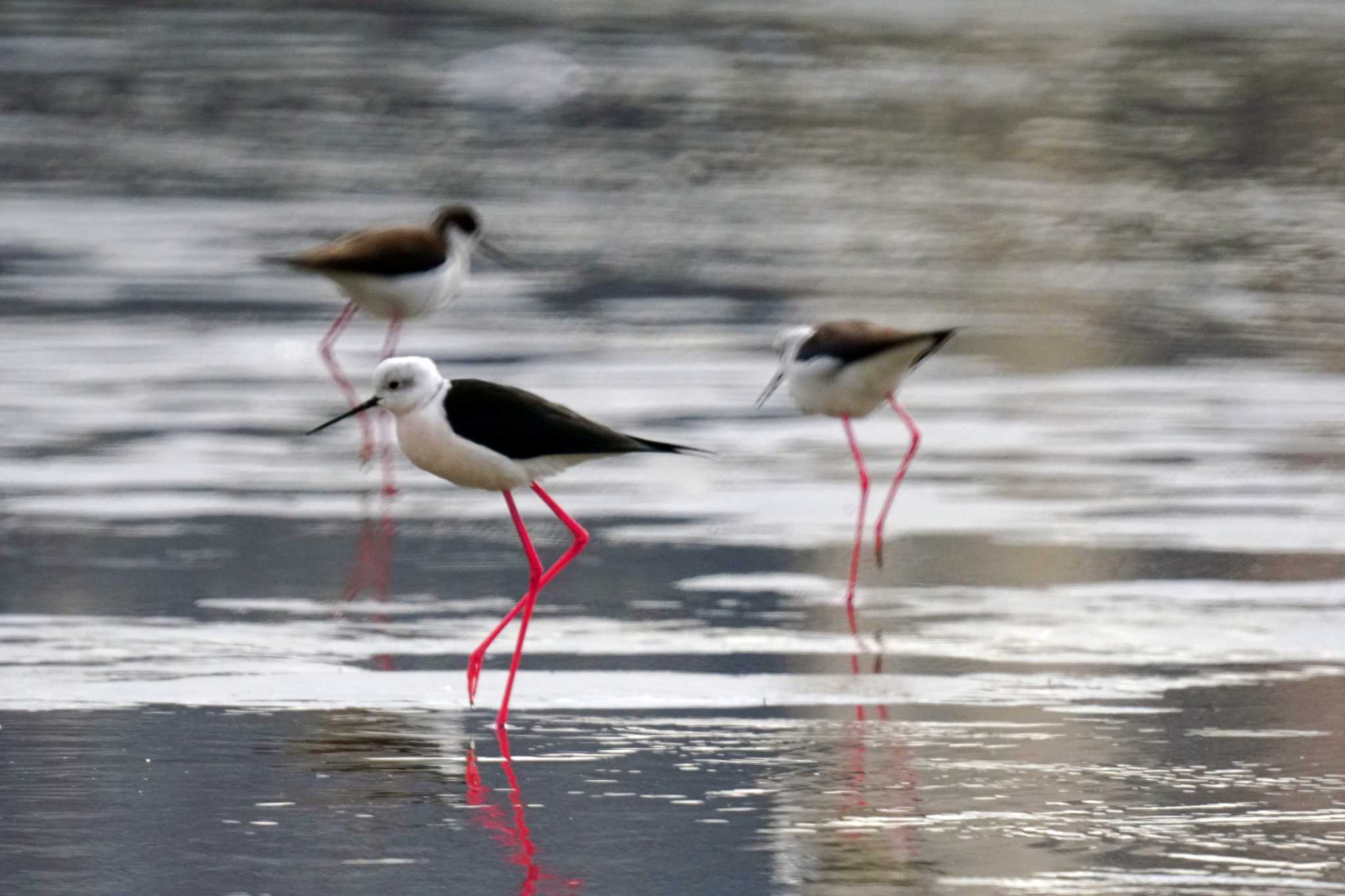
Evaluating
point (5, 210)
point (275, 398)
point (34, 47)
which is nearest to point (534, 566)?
point (275, 398)

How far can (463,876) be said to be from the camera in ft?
17.9

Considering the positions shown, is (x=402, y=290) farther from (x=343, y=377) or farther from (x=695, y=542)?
(x=695, y=542)

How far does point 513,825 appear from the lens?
592 cm

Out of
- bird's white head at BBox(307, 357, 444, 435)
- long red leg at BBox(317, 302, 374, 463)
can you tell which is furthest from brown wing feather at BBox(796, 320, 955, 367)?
bird's white head at BBox(307, 357, 444, 435)

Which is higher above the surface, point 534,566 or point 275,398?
point 534,566

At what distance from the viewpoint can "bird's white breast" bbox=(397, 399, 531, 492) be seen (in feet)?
24.8

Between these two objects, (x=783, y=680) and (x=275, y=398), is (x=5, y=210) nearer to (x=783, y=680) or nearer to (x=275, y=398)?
(x=275, y=398)

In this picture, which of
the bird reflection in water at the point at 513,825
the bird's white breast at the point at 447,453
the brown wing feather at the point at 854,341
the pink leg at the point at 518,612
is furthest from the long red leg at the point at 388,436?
the bird reflection in water at the point at 513,825

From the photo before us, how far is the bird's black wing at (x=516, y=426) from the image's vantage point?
24.8ft

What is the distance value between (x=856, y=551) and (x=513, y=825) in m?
3.57

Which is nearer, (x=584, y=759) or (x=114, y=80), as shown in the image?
(x=584, y=759)

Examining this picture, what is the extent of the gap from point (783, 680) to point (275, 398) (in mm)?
6291

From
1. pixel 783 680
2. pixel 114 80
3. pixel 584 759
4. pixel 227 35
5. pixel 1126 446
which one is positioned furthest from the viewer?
pixel 227 35

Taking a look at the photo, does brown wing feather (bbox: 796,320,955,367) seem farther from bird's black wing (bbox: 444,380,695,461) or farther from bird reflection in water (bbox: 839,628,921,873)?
bird reflection in water (bbox: 839,628,921,873)
